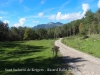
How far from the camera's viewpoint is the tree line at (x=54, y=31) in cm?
11205

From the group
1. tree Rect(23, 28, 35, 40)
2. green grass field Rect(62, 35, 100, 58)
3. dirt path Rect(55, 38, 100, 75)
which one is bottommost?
dirt path Rect(55, 38, 100, 75)

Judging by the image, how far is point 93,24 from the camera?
10956 cm

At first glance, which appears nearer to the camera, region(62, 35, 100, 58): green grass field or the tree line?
region(62, 35, 100, 58): green grass field

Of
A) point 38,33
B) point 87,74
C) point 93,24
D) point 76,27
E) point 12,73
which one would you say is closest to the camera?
point 87,74

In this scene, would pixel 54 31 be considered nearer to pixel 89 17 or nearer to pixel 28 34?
pixel 28 34

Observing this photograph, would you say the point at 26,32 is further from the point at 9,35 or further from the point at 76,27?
the point at 76,27

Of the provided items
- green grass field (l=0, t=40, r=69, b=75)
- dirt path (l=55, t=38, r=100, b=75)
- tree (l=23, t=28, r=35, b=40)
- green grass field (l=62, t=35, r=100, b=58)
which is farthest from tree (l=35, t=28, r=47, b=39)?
dirt path (l=55, t=38, r=100, b=75)

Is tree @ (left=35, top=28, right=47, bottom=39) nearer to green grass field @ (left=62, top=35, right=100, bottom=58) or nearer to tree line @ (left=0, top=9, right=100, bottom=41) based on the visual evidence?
tree line @ (left=0, top=9, right=100, bottom=41)

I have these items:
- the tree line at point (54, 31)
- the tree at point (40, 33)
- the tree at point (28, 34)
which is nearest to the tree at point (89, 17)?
the tree line at point (54, 31)

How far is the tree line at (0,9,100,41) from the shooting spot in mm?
112050

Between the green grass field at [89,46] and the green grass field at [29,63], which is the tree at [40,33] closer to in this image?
the green grass field at [89,46]

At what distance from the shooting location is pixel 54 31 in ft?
609

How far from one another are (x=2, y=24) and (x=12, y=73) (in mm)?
127337

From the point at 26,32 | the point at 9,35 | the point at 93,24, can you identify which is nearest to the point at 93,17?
the point at 93,24
